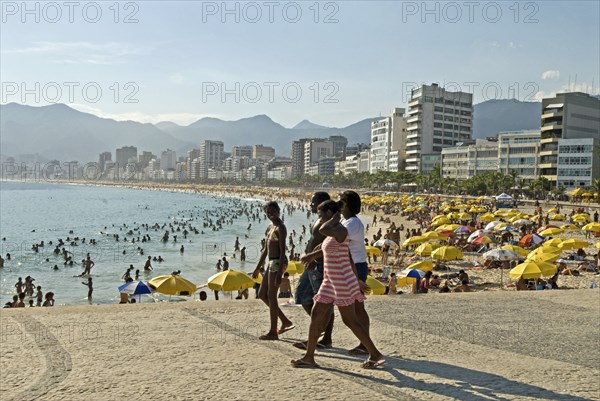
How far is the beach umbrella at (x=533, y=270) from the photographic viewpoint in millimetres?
13781

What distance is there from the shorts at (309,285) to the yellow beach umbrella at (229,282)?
20.8 ft

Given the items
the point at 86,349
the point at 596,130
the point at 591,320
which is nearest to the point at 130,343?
the point at 86,349

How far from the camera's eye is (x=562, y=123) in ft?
251

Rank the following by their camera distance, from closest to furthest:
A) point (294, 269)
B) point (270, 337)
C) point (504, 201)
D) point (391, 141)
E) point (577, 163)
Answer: point (270, 337)
point (294, 269)
point (504, 201)
point (577, 163)
point (391, 141)

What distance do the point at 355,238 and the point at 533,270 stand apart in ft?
31.7

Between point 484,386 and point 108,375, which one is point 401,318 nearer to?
point 484,386

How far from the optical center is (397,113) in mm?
127625

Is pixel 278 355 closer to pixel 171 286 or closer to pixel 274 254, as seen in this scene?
pixel 274 254

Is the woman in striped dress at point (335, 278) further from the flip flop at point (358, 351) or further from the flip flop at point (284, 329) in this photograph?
the flip flop at point (284, 329)

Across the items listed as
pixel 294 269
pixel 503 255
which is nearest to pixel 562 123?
pixel 503 255

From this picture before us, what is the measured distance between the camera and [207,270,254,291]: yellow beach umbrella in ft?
40.8

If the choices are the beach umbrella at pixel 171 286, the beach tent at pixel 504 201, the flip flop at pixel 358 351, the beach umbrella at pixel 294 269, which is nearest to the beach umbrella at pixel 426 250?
the beach umbrella at pixel 294 269

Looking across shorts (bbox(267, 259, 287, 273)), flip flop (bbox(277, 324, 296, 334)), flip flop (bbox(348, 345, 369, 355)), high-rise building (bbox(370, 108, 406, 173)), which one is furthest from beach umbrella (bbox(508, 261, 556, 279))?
high-rise building (bbox(370, 108, 406, 173))

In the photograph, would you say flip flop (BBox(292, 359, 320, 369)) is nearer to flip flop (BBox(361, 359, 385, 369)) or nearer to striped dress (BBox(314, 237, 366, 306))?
flip flop (BBox(361, 359, 385, 369))
